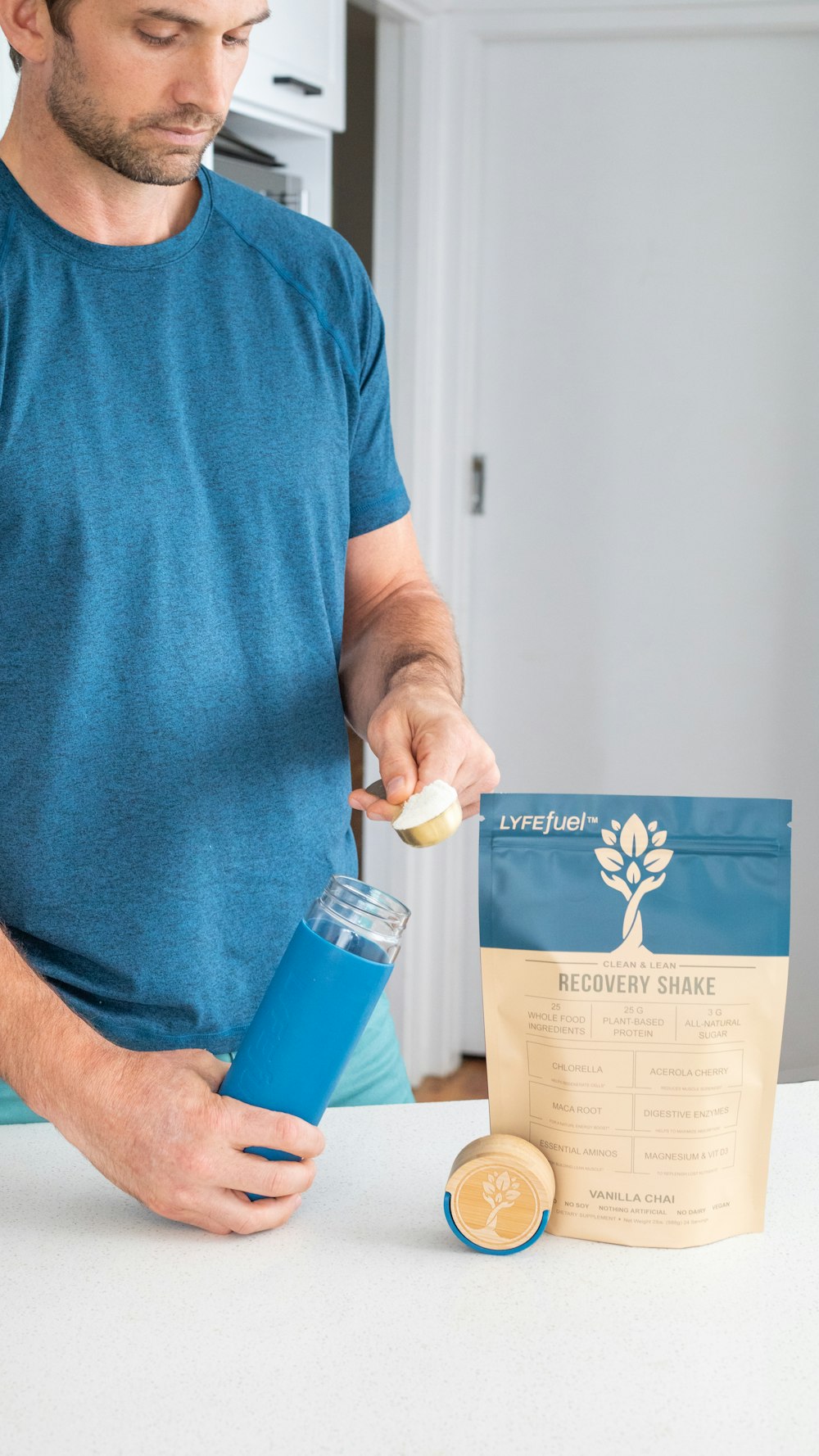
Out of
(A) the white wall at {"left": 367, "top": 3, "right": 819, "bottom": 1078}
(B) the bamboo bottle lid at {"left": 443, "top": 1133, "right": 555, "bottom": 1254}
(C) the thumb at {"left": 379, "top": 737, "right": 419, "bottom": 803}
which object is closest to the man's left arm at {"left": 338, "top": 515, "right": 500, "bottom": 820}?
(C) the thumb at {"left": 379, "top": 737, "right": 419, "bottom": 803}

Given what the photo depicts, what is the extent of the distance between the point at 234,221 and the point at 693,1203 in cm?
91

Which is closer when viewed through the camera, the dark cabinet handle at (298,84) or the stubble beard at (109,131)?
the stubble beard at (109,131)

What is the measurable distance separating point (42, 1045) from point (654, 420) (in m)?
2.29

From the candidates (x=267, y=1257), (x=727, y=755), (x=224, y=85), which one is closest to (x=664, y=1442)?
(x=267, y=1257)

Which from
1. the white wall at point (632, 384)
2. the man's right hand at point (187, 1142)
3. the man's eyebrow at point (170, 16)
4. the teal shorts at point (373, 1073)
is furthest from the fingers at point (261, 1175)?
the white wall at point (632, 384)

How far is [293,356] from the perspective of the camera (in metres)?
1.20

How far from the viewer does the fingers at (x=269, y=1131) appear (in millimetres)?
784

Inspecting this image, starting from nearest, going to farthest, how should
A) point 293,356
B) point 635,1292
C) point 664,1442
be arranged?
point 664,1442 < point 635,1292 < point 293,356

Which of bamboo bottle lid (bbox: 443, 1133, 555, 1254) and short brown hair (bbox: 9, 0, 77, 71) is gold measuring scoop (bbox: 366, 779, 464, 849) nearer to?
bamboo bottle lid (bbox: 443, 1133, 555, 1254)

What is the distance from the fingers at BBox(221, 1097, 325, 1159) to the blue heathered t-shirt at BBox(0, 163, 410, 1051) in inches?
13.5

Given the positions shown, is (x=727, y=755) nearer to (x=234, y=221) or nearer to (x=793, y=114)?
(x=793, y=114)

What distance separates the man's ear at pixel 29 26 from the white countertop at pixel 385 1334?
845 mm

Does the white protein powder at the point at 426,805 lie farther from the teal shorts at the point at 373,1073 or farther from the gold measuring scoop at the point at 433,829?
the teal shorts at the point at 373,1073

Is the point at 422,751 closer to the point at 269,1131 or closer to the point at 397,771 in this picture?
the point at 397,771
